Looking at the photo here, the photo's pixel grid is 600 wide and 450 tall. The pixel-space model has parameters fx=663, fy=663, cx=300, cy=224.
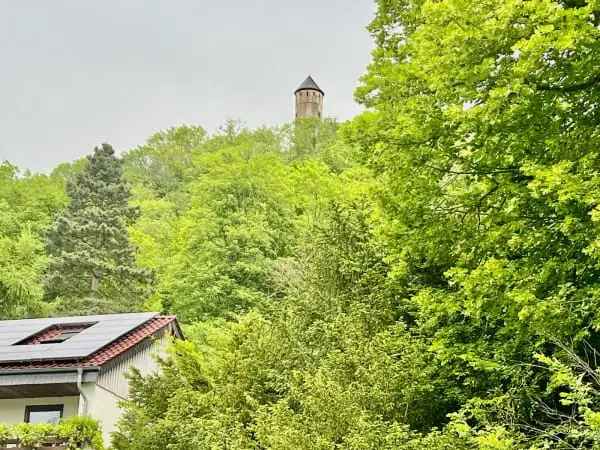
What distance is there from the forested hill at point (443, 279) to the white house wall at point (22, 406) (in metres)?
3.51

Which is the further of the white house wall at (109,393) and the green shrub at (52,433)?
the white house wall at (109,393)

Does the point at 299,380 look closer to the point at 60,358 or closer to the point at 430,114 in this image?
the point at 430,114

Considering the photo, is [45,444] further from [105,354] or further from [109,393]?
[105,354]

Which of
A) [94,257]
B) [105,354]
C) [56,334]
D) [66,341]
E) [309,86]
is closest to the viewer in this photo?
[105,354]

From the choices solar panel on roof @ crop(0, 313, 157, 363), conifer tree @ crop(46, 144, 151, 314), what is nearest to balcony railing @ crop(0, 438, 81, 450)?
solar panel on roof @ crop(0, 313, 157, 363)

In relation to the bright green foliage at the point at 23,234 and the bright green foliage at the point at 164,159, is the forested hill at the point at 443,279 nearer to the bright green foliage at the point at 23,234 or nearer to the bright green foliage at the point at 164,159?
the bright green foliage at the point at 23,234

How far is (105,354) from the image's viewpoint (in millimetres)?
17328

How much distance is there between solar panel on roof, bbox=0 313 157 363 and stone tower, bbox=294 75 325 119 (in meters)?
78.8

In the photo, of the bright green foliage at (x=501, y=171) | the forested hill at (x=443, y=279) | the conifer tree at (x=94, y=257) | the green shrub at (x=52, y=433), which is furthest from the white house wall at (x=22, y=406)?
the conifer tree at (x=94, y=257)

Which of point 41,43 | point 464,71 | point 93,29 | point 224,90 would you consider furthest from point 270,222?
point 224,90

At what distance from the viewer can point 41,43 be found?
41.6m

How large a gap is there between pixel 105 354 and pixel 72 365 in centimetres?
101

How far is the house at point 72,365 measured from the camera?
54.4 ft

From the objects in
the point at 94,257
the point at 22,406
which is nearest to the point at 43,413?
the point at 22,406
